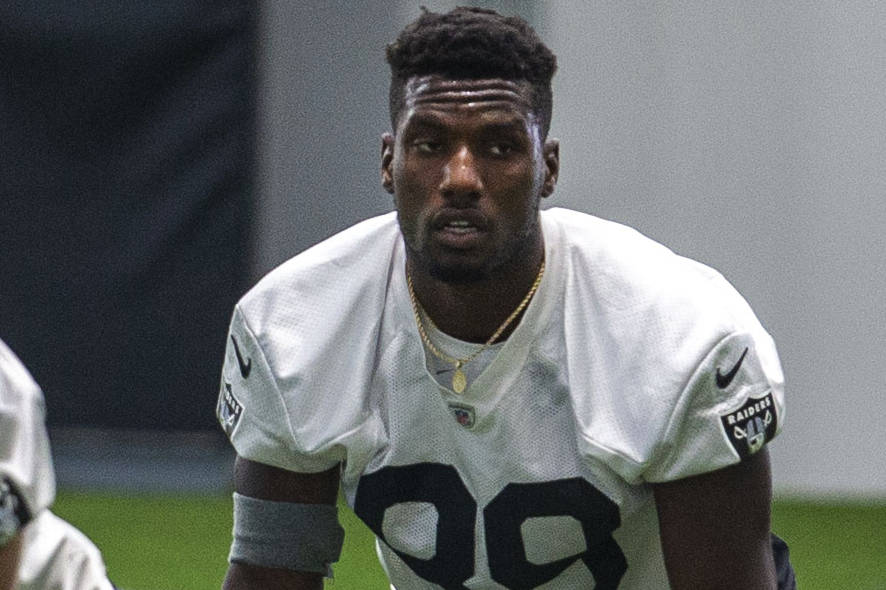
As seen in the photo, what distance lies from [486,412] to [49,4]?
3.75 metres

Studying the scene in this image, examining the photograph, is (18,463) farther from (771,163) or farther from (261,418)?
(771,163)

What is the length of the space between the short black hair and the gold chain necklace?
223 millimetres

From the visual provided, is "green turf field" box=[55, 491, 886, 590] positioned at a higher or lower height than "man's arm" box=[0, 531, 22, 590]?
lower

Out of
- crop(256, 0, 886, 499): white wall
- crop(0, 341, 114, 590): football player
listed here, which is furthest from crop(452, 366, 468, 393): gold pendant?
crop(256, 0, 886, 499): white wall

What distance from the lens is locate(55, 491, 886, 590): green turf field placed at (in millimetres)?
4797

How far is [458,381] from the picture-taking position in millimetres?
2629

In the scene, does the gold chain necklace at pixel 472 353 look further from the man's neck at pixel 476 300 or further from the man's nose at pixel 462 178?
the man's nose at pixel 462 178

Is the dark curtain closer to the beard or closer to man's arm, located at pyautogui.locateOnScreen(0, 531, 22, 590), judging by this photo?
the beard

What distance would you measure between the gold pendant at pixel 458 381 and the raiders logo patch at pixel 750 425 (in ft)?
1.23

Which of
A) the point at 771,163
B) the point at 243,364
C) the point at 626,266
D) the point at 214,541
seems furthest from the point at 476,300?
the point at 771,163

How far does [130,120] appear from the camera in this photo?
5.90 m

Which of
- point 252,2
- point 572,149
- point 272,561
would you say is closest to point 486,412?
point 272,561

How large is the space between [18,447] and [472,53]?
2.61 ft

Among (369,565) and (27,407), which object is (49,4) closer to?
(369,565)
